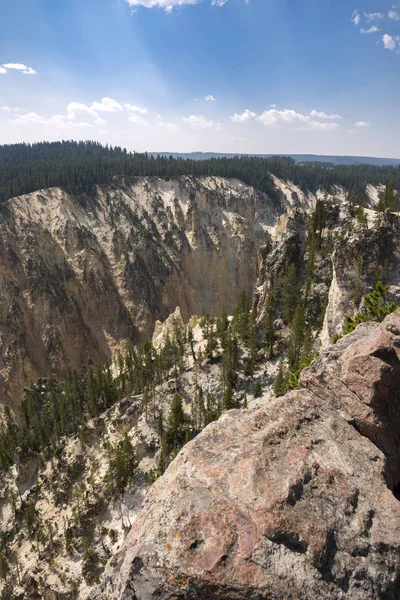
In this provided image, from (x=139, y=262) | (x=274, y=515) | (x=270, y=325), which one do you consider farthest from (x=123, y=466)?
(x=139, y=262)

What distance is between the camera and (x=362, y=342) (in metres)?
20.2

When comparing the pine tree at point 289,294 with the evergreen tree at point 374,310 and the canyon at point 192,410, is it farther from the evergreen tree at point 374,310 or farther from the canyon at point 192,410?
the evergreen tree at point 374,310

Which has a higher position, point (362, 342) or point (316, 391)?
point (362, 342)

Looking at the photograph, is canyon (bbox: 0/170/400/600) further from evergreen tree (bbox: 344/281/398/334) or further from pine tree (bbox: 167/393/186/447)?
evergreen tree (bbox: 344/281/398/334)

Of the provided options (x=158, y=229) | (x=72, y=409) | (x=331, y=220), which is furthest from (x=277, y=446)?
(x=158, y=229)

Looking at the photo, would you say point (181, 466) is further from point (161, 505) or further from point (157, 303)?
point (157, 303)

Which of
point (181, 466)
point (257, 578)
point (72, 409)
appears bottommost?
point (72, 409)

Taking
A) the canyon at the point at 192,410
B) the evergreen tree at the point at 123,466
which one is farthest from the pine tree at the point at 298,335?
the evergreen tree at the point at 123,466

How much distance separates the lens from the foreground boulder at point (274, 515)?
1066 cm

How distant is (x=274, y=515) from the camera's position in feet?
38.3

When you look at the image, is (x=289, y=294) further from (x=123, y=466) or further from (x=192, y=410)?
(x=123, y=466)

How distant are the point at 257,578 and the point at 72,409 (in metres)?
78.3

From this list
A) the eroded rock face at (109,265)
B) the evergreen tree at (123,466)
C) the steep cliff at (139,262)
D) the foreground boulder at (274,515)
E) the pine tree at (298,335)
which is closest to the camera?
the foreground boulder at (274,515)

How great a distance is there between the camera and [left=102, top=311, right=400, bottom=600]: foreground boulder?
10656 mm
